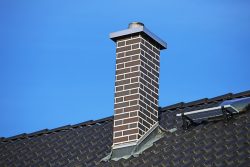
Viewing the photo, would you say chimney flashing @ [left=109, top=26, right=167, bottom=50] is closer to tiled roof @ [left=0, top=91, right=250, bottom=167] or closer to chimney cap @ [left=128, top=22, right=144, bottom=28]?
chimney cap @ [left=128, top=22, right=144, bottom=28]

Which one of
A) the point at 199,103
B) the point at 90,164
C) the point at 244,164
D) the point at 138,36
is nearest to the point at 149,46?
the point at 138,36

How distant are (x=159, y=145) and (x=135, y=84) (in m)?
1.39

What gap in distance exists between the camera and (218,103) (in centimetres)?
1653

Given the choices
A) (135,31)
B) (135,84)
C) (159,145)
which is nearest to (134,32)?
(135,31)

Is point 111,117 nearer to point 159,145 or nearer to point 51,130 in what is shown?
point 51,130

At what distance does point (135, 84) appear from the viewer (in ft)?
51.1

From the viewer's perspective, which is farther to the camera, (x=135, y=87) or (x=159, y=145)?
(x=135, y=87)

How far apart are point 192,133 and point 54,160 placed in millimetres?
3297

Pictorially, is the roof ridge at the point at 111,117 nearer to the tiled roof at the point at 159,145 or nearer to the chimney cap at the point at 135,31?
the tiled roof at the point at 159,145

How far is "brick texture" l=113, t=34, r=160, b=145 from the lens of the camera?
15312mm

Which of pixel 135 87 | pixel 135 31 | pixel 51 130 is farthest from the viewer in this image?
pixel 51 130

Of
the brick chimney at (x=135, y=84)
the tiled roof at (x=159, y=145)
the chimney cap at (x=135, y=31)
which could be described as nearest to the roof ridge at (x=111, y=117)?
the tiled roof at (x=159, y=145)

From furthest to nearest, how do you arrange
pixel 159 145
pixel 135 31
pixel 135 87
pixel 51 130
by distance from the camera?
pixel 51 130 < pixel 135 31 < pixel 135 87 < pixel 159 145

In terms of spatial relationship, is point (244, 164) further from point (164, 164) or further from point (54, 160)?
point (54, 160)
